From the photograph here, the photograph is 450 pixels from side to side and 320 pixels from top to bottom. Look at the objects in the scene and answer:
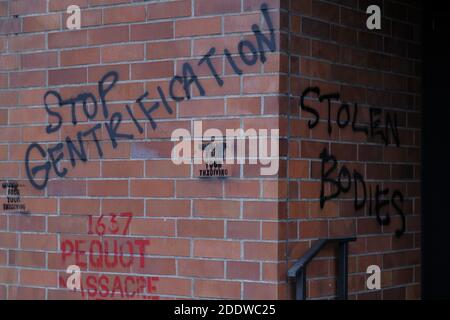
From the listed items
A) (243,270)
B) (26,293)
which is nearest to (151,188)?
(243,270)

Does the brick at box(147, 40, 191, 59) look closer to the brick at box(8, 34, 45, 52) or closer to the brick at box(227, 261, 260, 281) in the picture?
the brick at box(8, 34, 45, 52)

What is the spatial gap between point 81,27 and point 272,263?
6.49ft

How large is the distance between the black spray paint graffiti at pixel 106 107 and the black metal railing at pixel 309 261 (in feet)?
3.59

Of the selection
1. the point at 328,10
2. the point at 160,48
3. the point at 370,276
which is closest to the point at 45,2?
the point at 160,48

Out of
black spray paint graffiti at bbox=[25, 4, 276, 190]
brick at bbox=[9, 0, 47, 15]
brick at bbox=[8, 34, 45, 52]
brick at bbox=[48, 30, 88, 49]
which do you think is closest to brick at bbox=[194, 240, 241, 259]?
black spray paint graffiti at bbox=[25, 4, 276, 190]

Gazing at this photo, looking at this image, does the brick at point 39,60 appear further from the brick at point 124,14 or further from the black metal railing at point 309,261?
the black metal railing at point 309,261

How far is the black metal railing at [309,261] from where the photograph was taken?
5391 millimetres

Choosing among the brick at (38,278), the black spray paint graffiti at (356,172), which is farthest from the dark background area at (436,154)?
the brick at (38,278)

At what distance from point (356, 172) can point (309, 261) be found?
0.86 meters

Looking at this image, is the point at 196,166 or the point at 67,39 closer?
the point at 196,166

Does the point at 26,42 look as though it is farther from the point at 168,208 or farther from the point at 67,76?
the point at 168,208

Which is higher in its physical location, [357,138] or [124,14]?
[124,14]

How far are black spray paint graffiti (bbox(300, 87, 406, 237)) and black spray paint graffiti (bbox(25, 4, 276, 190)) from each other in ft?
1.41

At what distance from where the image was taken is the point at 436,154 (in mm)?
6703
